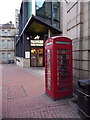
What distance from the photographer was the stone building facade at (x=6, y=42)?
4359cm

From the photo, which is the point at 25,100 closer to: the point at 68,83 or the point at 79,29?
the point at 68,83

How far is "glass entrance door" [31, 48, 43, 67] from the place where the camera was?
803 inches

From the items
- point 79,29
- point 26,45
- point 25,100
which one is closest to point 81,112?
point 25,100

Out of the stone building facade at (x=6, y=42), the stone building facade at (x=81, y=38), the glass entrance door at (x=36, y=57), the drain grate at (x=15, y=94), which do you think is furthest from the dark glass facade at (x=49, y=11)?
the stone building facade at (x=6, y=42)

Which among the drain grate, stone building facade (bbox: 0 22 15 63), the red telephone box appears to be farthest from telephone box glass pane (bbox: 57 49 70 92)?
stone building facade (bbox: 0 22 15 63)

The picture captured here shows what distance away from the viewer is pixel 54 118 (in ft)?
12.4

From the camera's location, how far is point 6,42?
44219 mm

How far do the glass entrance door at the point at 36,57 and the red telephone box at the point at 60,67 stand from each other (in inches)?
592

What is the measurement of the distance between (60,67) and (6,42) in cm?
4133

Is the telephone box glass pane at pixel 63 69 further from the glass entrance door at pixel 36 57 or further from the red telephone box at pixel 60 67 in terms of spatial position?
the glass entrance door at pixel 36 57

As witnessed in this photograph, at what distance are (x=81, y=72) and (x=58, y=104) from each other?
4.60ft

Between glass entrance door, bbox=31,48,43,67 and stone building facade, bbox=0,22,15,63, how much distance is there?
24.7m

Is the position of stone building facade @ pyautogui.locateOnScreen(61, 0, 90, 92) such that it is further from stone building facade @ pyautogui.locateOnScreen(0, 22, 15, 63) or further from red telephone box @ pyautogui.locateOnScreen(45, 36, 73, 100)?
stone building facade @ pyautogui.locateOnScreen(0, 22, 15, 63)

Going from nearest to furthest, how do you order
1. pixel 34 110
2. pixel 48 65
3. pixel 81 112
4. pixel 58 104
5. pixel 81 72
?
1. pixel 81 112
2. pixel 34 110
3. pixel 58 104
4. pixel 81 72
5. pixel 48 65
